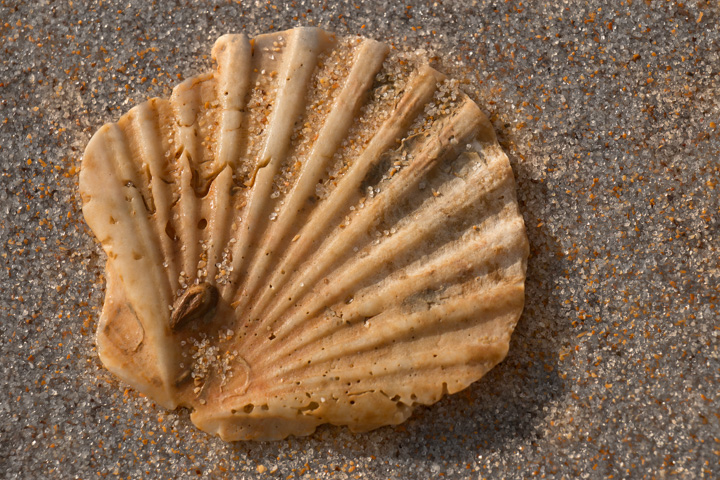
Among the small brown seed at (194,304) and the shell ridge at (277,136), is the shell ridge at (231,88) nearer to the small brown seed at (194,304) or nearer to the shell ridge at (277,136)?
the shell ridge at (277,136)

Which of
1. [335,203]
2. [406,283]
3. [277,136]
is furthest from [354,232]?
[277,136]

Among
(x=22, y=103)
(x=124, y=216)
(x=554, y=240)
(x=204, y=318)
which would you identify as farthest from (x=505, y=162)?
(x=22, y=103)

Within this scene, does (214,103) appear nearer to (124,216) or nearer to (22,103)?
(124,216)

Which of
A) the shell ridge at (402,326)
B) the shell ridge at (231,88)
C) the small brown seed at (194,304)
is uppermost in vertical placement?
the shell ridge at (231,88)

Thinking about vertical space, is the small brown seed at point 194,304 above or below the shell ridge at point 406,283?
below

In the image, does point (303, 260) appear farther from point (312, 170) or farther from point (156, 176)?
point (156, 176)

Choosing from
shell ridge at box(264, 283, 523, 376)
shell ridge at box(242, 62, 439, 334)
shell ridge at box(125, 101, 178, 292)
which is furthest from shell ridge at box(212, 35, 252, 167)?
shell ridge at box(264, 283, 523, 376)

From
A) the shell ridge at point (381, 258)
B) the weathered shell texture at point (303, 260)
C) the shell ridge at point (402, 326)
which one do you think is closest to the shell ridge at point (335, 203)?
the weathered shell texture at point (303, 260)

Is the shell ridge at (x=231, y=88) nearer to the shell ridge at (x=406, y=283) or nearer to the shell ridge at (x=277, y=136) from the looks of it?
the shell ridge at (x=277, y=136)

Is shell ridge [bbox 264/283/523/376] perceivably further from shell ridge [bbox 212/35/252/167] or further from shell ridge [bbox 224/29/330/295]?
shell ridge [bbox 212/35/252/167]

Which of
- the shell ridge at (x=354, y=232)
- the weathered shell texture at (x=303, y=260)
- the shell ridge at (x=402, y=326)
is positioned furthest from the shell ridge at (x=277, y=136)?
the shell ridge at (x=402, y=326)
